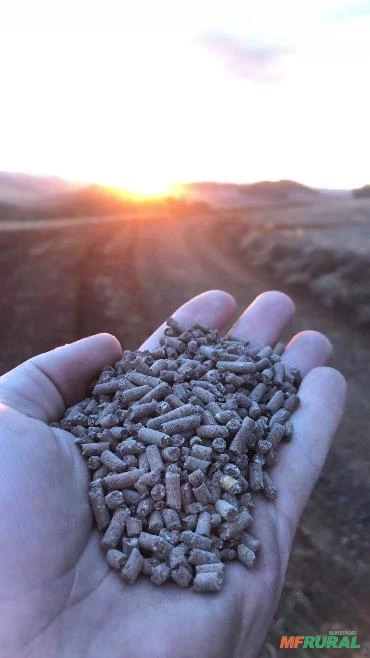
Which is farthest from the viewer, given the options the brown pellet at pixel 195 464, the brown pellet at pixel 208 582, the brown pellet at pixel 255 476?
the brown pellet at pixel 255 476

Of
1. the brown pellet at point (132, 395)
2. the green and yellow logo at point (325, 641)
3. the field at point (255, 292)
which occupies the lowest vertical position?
the green and yellow logo at point (325, 641)

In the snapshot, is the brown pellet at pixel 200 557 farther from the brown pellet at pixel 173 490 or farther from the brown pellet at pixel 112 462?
the brown pellet at pixel 112 462

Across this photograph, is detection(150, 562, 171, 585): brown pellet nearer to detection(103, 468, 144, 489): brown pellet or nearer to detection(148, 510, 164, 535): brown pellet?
detection(148, 510, 164, 535): brown pellet

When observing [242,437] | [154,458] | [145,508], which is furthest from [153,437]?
[242,437]

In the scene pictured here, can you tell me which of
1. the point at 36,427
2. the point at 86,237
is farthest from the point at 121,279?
the point at 36,427

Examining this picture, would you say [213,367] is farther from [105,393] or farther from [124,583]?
[124,583]

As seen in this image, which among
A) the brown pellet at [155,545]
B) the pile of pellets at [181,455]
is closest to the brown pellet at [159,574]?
the pile of pellets at [181,455]
